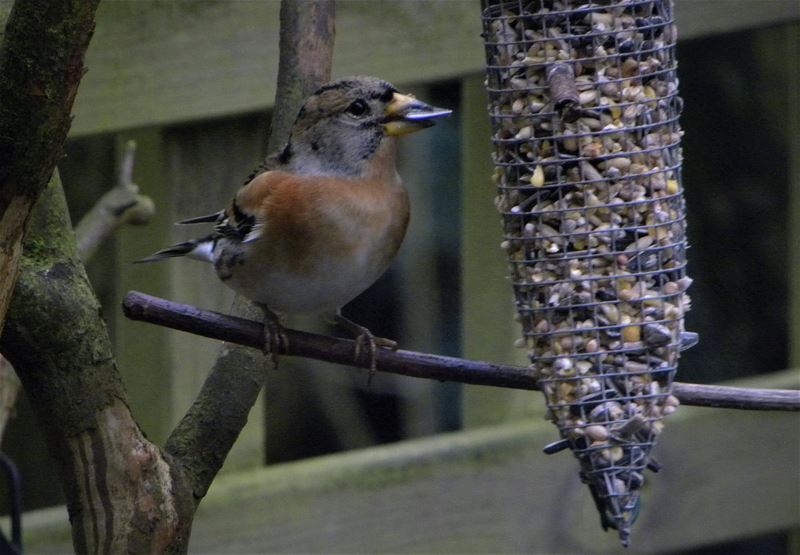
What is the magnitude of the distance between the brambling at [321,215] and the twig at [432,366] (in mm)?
390

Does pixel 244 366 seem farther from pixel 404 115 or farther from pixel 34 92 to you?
pixel 34 92

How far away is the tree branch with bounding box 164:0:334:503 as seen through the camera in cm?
203

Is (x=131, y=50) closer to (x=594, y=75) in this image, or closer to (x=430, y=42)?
(x=430, y=42)

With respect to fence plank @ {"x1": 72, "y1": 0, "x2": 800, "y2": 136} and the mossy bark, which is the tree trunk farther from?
fence plank @ {"x1": 72, "y1": 0, "x2": 800, "y2": 136}

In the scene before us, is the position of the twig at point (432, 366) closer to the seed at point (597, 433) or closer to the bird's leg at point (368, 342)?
the bird's leg at point (368, 342)

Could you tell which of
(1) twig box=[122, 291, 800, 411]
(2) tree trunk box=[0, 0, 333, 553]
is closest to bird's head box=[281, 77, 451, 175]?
(1) twig box=[122, 291, 800, 411]

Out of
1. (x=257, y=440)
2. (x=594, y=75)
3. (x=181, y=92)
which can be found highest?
(x=181, y=92)

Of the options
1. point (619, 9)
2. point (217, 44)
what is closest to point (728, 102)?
point (217, 44)

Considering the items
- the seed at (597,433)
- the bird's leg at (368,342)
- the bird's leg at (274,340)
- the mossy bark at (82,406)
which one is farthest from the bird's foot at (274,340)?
the seed at (597,433)

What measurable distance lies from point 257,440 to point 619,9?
1.36 m

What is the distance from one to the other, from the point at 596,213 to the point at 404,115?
1.68 feet

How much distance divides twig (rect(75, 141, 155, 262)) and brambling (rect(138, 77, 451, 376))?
0.70 feet

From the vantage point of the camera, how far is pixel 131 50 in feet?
8.59

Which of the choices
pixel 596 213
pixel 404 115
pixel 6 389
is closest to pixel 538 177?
pixel 596 213
